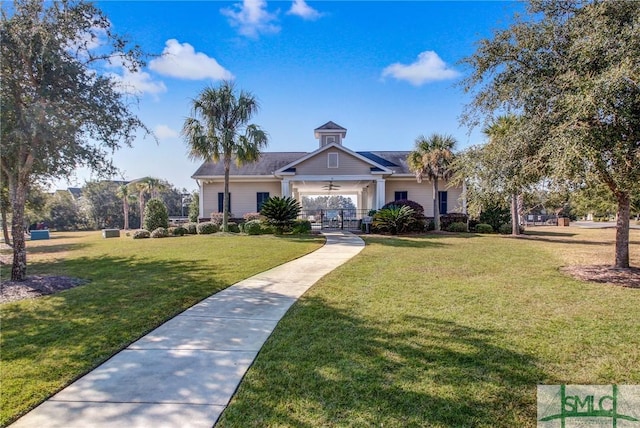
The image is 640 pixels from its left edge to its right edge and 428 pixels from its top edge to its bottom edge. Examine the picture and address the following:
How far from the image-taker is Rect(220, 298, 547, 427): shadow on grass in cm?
285

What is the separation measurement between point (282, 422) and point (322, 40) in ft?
38.7

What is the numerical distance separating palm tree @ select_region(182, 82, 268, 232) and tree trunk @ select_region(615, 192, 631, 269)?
15.0 meters

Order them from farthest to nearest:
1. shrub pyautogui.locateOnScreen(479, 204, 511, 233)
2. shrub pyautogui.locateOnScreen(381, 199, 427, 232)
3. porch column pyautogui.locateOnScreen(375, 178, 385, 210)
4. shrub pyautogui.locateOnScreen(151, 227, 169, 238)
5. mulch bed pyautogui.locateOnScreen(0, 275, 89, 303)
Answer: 1. porch column pyautogui.locateOnScreen(375, 178, 385, 210)
2. shrub pyautogui.locateOnScreen(479, 204, 511, 233)
3. shrub pyautogui.locateOnScreen(381, 199, 427, 232)
4. shrub pyautogui.locateOnScreen(151, 227, 169, 238)
5. mulch bed pyautogui.locateOnScreen(0, 275, 89, 303)

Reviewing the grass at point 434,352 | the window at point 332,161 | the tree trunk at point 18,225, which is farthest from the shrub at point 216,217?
the grass at point 434,352

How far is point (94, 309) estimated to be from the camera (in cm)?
570

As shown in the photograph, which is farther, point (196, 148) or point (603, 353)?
point (196, 148)

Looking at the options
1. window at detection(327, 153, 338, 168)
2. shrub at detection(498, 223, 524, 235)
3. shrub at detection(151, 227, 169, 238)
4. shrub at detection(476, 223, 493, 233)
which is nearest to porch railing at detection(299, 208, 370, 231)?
window at detection(327, 153, 338, 168)

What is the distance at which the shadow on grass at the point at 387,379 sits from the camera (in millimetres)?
2850

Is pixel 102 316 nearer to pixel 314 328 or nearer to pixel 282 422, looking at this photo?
pixel 314 328

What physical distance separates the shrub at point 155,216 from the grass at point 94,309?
870 centimetres

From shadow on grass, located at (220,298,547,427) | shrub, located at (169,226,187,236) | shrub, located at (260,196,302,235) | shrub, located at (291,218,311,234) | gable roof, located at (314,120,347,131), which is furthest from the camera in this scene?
gable roof, located at (314,120,347,131)

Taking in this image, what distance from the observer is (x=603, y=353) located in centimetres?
399

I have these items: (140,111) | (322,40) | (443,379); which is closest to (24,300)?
(140,111)

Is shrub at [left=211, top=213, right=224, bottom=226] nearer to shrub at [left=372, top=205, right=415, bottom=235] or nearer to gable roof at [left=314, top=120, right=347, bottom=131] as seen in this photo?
gable roof at [left=314, top=120, right=347, bottom=131]
